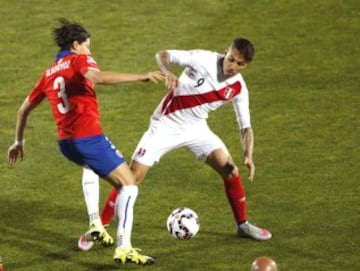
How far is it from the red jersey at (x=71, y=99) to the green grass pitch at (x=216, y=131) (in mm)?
1356

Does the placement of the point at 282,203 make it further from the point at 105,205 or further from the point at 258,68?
the point at 258,68

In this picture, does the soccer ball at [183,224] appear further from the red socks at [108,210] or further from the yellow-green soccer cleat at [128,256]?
the yellow-green soccer cleat at [128,256]

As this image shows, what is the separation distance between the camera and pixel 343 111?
1681cm

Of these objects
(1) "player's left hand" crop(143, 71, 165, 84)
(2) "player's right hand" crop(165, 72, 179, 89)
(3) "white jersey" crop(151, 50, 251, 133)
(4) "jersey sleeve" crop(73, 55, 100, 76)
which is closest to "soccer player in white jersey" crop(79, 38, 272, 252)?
(3) "white jersey" crop(151, 50, 251, 133)

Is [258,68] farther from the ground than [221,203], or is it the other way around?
[258,68]

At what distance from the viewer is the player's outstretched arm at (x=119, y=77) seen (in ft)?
34.5

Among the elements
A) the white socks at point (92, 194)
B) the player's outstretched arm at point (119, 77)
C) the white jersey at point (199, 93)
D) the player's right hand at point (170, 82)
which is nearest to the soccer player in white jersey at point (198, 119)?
the white jersey at point (199, 93)

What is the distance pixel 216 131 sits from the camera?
53.1ft

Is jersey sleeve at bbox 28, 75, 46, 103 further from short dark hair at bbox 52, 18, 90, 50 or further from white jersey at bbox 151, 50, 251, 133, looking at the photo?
white jersey at bbox 151, 50, 251, 133

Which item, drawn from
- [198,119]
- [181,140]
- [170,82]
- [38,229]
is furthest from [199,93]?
[38,229]

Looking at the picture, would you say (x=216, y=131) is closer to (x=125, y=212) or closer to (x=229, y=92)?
(x=229, y=92)

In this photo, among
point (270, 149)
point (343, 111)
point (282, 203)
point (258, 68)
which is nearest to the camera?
point (282, 203)

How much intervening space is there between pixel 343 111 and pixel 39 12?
6575mm

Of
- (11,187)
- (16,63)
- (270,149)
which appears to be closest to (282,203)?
(270,149)
